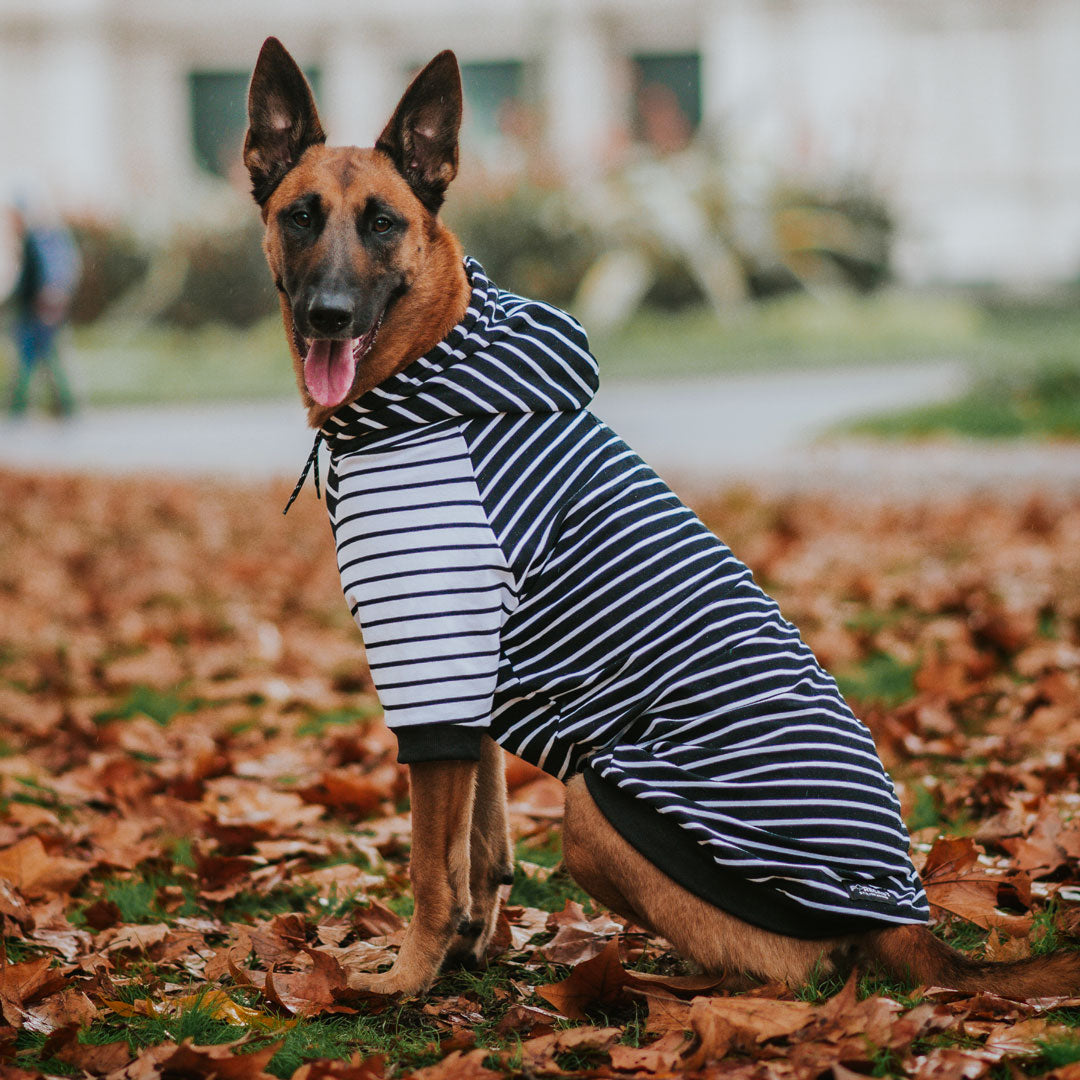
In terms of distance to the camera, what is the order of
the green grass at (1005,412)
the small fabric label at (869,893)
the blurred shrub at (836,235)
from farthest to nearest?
the blurred shrub at (836,235), the green grass at (1005,412), the small fabric label at (869,893)

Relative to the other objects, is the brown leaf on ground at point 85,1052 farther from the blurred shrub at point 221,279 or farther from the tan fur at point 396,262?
the blurred shrub at point 221,279

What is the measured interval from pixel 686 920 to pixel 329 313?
1603mm

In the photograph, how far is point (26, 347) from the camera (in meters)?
15.2

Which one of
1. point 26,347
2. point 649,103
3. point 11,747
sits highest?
point 649,103

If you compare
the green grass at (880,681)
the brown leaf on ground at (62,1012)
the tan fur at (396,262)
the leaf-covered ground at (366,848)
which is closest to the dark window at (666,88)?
the leaf-covered ground at (366,848)

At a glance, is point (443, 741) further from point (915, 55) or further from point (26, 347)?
point (915, 55)

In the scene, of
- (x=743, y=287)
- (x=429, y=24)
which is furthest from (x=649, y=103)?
(x=743, y=287)

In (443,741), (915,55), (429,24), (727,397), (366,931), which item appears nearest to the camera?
(443,741)

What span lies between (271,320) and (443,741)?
16982 millimetres

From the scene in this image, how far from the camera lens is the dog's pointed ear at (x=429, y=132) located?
3.28 meters

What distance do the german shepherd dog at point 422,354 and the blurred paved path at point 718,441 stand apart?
686 centimetres

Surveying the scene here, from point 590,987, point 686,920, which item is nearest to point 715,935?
point 686,920

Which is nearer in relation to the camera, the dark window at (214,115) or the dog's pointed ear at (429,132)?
the dog's pointed ear at (429,132)

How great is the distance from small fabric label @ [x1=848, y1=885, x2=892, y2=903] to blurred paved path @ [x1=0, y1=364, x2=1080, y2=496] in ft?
23.0
